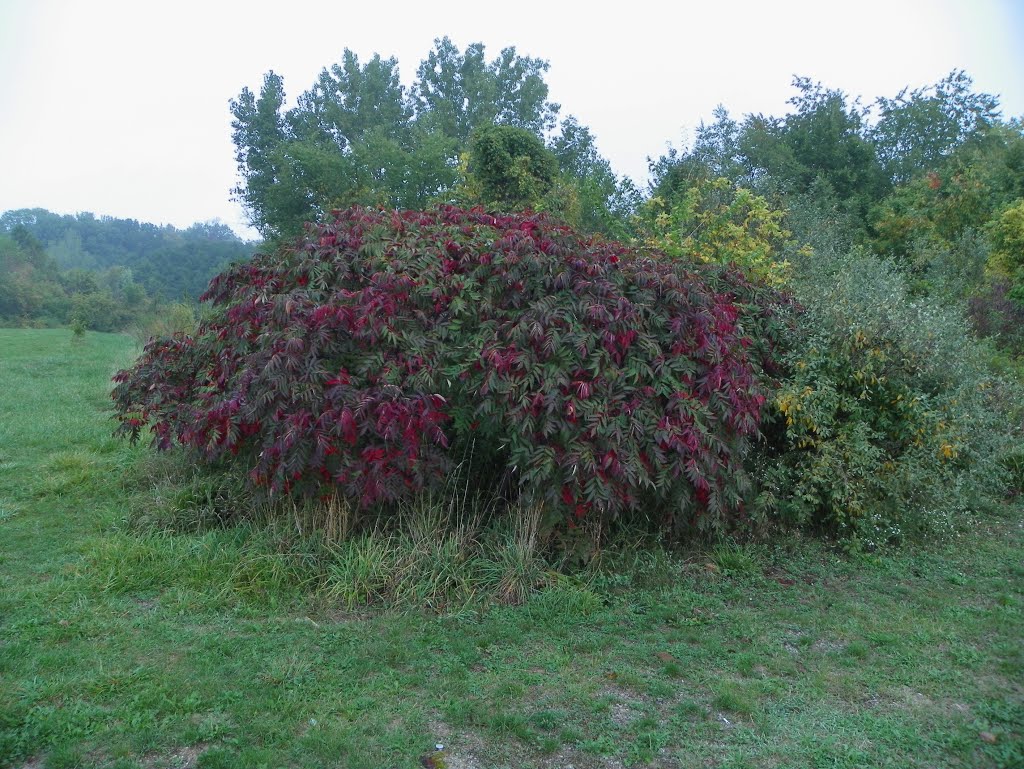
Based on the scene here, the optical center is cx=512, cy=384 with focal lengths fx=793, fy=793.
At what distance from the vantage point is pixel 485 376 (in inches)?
189

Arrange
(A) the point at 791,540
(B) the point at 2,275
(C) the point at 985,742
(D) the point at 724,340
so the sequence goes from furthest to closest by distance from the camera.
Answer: (B) the point at 2,275 < (A) the point at 791,540 < (D) the point at 724,340 < (C) the point at 985,742

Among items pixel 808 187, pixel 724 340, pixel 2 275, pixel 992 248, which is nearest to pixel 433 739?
pixel 724 340

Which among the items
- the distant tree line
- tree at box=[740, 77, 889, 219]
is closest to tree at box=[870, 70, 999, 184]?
tree at box=[740, 77, 889, 219]

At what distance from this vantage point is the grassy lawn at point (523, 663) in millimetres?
3260

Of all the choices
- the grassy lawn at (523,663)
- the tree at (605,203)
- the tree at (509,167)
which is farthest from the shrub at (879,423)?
the tree at (509,167)

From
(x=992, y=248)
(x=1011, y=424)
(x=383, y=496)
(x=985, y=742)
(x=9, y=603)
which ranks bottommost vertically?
(x=9, y=603)

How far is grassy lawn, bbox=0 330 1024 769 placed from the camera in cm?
326

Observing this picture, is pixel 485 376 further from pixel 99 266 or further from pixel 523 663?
pixel 99 266

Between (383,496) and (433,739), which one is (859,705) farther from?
(383,496)

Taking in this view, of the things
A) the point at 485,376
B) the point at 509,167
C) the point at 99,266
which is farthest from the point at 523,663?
the point at 99,266

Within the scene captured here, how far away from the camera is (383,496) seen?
471 centimetres

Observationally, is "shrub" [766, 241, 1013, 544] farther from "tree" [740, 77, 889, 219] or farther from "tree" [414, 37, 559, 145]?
"tree" [414, 37, 559, 145]

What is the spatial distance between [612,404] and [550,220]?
7.19ft

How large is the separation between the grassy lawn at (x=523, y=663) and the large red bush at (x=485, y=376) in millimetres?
672
